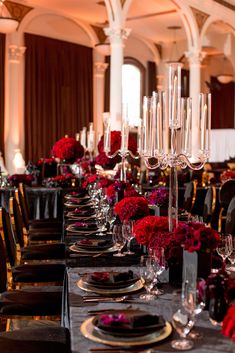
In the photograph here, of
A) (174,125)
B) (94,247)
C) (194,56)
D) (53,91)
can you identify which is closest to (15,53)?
(53,91)

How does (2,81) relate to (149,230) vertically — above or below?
above

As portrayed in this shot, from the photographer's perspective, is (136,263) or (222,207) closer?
(136,263)

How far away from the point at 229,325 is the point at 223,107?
2145 cm

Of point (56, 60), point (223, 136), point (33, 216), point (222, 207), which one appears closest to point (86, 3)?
point (56, 60)

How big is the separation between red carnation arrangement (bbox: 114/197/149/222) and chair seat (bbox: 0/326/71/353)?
100 cm

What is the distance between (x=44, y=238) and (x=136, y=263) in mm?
2719

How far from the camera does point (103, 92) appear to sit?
16.2 meters

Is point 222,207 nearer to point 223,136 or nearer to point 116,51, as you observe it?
point 116,51

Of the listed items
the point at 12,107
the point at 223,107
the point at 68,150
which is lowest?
the point at 68,150

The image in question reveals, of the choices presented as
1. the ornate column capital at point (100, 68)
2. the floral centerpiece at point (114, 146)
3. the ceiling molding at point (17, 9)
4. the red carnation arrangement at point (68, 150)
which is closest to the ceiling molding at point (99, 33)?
the ornate column capital at point (100, 68)

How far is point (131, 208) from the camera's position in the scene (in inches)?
140

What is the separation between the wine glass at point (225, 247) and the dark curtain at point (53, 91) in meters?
11.4

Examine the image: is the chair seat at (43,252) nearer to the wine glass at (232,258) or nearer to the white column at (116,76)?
the wine glass at (232,258)

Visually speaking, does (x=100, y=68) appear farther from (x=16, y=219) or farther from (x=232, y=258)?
(x=232, y=258)
